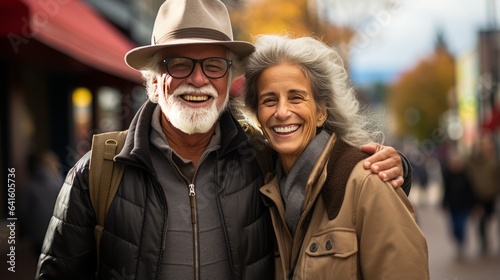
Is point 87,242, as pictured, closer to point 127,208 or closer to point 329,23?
point 127,208

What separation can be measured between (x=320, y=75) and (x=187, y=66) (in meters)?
A: 0.62

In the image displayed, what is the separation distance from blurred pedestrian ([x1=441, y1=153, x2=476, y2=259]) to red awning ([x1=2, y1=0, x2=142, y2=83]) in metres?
5.88

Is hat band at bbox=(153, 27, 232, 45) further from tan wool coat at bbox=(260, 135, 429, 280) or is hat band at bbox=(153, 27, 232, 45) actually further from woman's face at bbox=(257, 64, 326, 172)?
tan wool coat at bbox=(260, 135, 429, 280)

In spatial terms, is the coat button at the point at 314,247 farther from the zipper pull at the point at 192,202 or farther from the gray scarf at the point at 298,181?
the zipper pull at the point at 192,202

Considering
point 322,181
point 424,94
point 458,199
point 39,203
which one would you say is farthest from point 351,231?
point 424,94

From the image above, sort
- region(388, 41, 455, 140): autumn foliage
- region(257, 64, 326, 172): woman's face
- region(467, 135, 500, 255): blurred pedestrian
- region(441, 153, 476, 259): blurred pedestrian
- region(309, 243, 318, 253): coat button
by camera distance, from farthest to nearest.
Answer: region(388, 41, 455, 140): autumn foliage, region(467, 135, 500, 255): blurred pedestrian, region(441, 153, 476, 259): blurred pedestrian, region(257, 64, 326, 172): woman's face, region(309, 243, 318, 253): coat button

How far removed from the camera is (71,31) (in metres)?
6.95

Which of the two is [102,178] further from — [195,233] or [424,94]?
[424,94]

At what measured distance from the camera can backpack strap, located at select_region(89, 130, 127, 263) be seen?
2807 mm

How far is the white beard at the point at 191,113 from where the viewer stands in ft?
9.62

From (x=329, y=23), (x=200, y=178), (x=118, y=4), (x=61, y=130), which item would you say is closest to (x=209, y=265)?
(x=200, y=178)

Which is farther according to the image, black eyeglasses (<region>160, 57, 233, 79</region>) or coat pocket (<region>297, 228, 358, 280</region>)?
black eyeglasses (<region>160, 57, 233, 79</region>)

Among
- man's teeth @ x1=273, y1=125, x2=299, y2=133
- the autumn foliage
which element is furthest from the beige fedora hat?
the autumn foliage

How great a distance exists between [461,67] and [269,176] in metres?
64.2
